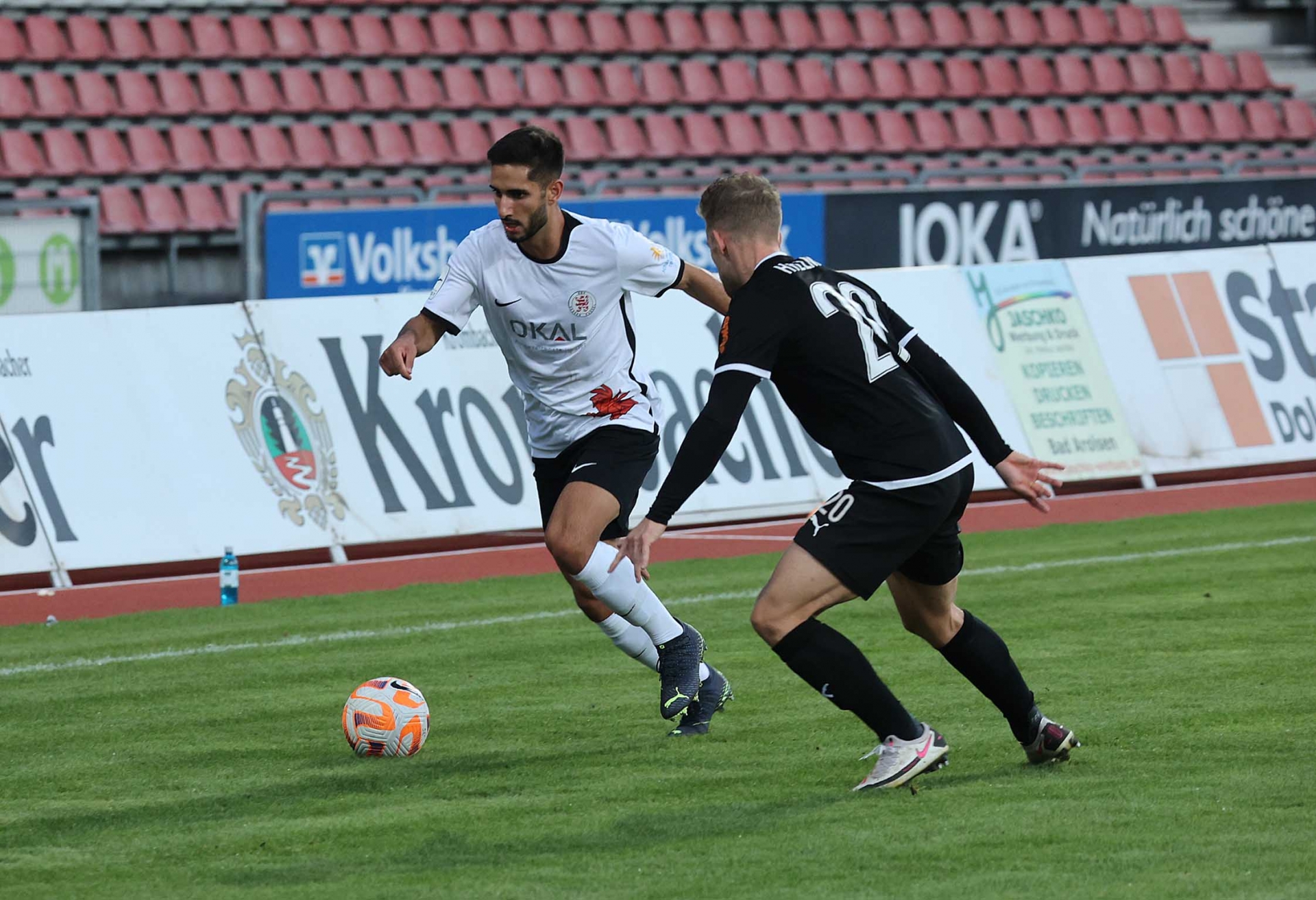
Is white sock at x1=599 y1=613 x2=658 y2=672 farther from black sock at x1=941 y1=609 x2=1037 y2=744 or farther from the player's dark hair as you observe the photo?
the player's dark hair

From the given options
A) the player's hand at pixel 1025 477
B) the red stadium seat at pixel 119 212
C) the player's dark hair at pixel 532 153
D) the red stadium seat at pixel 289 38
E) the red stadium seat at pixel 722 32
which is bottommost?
the player's hand at pixel 1025 477

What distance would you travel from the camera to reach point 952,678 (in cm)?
805

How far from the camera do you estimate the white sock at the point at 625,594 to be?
23.0 ft

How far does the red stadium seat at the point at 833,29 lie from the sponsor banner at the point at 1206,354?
33.0ft

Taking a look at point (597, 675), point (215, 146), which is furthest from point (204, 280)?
point (597, 675)

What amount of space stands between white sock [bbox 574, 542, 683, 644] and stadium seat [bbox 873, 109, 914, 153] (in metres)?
17.1

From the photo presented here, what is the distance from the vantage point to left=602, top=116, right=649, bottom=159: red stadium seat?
22.0 meters

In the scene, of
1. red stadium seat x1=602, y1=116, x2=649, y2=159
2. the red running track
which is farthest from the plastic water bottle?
red stadium seat x1=602, y1=116, x2=649, y2=159

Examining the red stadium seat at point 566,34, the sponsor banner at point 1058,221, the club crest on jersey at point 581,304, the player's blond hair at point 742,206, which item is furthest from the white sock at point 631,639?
the red stadium seat at point 566,34

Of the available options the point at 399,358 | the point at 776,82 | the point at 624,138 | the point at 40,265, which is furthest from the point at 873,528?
the point at 776,82

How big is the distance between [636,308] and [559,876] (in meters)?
9.07

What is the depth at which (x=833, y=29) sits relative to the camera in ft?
82.8

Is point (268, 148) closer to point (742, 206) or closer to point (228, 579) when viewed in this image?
point (228, 579)

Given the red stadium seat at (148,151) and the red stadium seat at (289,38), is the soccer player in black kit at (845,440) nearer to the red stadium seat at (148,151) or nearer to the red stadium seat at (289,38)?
the red stadium seat at (148,151)
